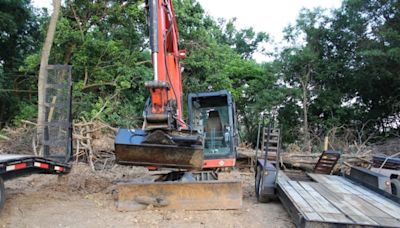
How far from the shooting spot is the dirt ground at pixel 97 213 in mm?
5332

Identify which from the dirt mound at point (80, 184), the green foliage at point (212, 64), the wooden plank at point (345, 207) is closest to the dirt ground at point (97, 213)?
the dirt mound at point (80, 184)

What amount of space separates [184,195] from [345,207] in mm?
2595

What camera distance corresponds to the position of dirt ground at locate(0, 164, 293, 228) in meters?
5.33

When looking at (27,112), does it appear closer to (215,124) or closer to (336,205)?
(215,124)

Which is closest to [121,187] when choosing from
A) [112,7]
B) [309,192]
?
[309,192]

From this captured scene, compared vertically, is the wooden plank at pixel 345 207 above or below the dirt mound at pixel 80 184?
above

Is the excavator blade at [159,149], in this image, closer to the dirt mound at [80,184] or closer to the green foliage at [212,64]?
the dirt mound at [80,184]

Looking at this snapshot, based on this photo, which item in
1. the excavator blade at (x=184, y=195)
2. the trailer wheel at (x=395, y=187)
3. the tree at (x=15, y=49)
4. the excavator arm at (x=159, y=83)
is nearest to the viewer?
the excavator arm at (x=159, y=83)

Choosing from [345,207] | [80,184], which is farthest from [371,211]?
[80,184]

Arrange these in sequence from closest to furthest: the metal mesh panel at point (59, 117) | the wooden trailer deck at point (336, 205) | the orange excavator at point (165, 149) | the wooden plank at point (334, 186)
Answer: the wooden trailer deck at point (336, 205) → the orange excavator at point (165, 149) → the wooden plank at point (334, 186) → the metal mesh panel at point (59, 117)

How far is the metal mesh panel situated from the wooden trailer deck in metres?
4.49

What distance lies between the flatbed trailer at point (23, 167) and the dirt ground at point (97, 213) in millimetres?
552

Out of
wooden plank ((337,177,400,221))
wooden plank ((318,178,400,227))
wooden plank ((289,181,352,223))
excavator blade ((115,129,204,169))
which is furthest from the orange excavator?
wooden plank ((337,177,400,221))

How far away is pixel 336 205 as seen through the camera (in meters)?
4.55
